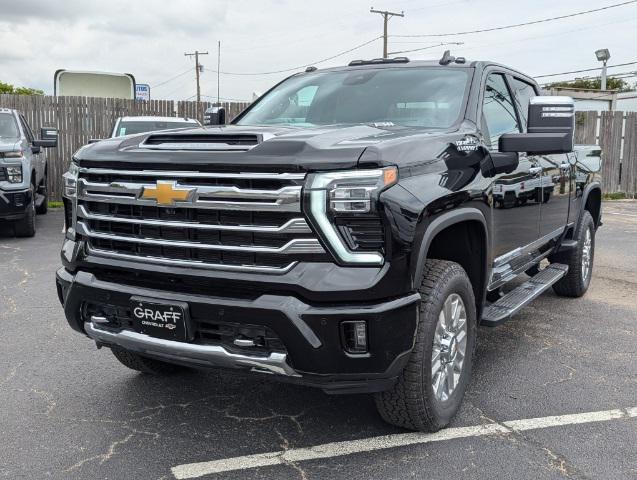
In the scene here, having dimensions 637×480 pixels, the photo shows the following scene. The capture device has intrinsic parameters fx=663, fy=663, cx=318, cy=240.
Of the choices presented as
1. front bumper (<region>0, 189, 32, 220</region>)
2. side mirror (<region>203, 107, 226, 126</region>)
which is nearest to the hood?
side mirror (<region>203, 107, 226, 126</region>)

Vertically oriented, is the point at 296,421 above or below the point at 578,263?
below

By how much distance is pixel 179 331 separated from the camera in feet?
9.75

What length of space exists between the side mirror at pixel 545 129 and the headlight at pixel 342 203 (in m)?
1.32

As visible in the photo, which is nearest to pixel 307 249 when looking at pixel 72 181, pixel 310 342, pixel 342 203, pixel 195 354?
pixel 342 203

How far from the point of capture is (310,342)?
276cm

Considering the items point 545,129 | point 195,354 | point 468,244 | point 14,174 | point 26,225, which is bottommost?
point 26,225

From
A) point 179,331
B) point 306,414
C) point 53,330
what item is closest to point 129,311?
point 179,331

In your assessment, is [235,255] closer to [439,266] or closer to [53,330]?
[439,266]

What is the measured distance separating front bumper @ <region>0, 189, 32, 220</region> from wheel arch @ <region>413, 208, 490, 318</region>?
7.26 metres

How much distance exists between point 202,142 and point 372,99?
5.05 ft

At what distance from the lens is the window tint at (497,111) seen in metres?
4.25

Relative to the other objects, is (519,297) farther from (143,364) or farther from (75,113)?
(75,113)

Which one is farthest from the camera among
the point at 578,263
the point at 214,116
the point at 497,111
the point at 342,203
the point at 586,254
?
the point at 586,254

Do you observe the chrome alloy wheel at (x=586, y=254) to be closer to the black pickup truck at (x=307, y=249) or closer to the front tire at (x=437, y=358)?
the black pickup truck at (x=307, y=249)
